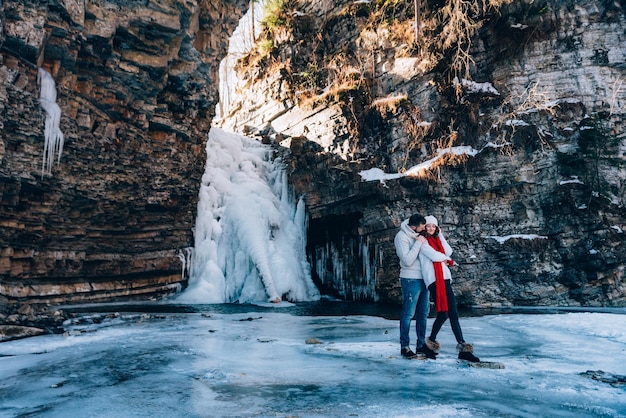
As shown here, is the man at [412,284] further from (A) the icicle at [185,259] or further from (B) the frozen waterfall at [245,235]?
(A) the icicle at [185,259]

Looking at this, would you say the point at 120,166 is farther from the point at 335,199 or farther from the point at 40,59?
the point at 335,199

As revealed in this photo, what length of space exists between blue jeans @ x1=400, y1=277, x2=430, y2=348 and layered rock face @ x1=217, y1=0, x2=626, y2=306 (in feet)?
30.7

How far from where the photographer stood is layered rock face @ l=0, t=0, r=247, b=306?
1005 centimetres

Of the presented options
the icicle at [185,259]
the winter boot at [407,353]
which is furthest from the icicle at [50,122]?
the winter boot at [407,353]

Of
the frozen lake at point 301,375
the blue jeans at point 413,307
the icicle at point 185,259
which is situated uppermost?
the icicle at point 185,259

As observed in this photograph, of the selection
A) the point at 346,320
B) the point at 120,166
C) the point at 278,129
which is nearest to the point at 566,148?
the point at 346,320

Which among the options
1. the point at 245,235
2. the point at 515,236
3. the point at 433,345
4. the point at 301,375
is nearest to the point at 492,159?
the point at 515,236

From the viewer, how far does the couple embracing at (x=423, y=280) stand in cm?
496

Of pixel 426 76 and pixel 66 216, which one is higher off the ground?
pixel 426 76

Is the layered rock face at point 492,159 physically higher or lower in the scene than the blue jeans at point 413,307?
higher

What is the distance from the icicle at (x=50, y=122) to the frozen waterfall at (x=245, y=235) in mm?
5724

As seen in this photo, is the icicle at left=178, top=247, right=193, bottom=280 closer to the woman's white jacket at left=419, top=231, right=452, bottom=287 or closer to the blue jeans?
the blue jeans

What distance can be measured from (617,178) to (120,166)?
578 inches

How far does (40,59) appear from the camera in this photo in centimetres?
1009
